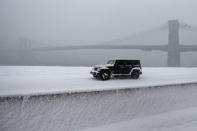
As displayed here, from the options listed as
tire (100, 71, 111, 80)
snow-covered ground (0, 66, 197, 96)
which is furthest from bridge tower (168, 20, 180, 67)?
tire (100, 71, 111, 80)

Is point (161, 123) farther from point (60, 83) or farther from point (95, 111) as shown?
point (60, 83)

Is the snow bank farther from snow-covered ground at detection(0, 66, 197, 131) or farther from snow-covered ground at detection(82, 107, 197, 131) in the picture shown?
snow-covered ground at detection(82, 107, 197, 131)

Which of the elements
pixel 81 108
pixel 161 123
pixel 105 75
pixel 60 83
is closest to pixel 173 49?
pixel 105 75

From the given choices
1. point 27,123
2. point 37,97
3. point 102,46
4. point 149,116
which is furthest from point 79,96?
point 102,46

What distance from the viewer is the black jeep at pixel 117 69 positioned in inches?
464

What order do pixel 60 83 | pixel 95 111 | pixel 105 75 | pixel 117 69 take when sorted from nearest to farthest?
pixel 95 111 → pixel 60 83 → pixel 105 75 → pixel 117 69

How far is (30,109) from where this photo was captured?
22.4 ft

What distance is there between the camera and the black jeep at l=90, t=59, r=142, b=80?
38.6 feet

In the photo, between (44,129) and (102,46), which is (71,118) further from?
(102,46)

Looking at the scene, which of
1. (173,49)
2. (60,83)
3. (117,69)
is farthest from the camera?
(173,49)

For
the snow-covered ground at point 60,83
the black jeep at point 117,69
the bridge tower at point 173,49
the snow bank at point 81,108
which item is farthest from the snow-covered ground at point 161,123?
the bridge tower at point 173,49

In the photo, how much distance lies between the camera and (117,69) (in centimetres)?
1228

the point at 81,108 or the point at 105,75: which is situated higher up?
the point at 105,75

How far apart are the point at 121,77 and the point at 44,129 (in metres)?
6.91
